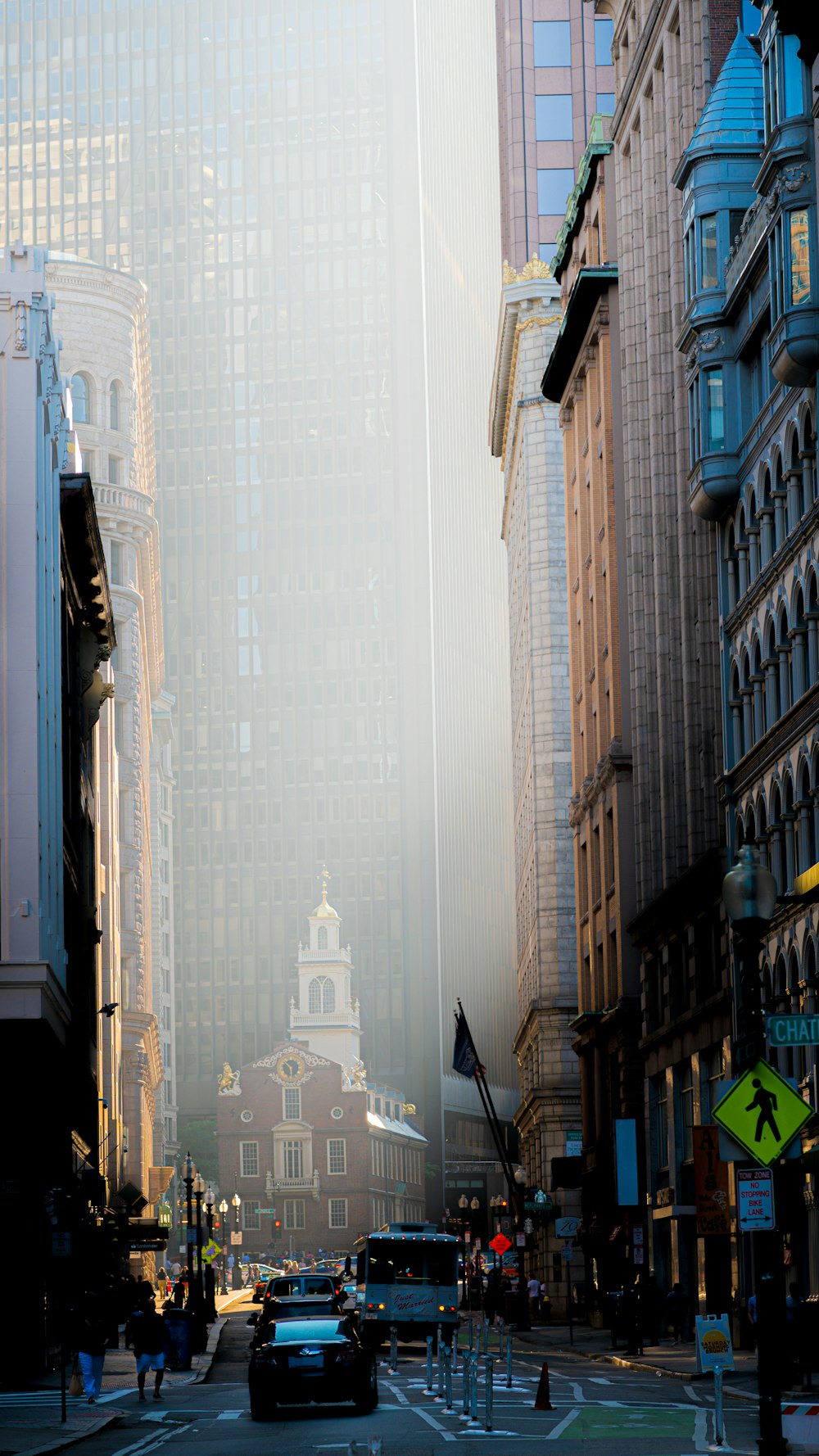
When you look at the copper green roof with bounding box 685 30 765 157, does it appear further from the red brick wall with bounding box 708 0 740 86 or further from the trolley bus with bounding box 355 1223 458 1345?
the trolley bus with bounding box 355 1223 458 1345

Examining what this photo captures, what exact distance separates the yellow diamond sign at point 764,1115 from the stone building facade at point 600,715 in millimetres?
47365

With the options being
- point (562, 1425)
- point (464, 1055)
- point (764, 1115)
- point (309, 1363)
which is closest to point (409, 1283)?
point (464, 1055)

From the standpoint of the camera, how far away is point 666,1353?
4994cm

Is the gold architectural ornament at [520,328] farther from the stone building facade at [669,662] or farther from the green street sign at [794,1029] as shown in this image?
the green street sign at [794,1029]

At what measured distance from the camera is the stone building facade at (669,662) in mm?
57312

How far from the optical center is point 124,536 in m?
115

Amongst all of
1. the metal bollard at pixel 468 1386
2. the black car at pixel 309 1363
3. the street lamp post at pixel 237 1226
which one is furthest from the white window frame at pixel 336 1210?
the metal bollard at pixel 468 1386

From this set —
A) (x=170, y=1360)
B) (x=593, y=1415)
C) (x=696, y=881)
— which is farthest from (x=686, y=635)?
(x=593, y=1415)

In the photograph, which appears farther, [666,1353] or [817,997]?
[666,1353]

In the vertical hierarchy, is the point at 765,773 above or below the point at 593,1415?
above

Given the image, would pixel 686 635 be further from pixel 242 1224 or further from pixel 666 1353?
pixel 242 1224

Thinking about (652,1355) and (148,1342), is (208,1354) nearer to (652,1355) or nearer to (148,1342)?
(652,1355)

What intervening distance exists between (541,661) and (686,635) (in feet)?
141

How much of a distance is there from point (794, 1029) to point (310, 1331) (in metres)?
14.7
